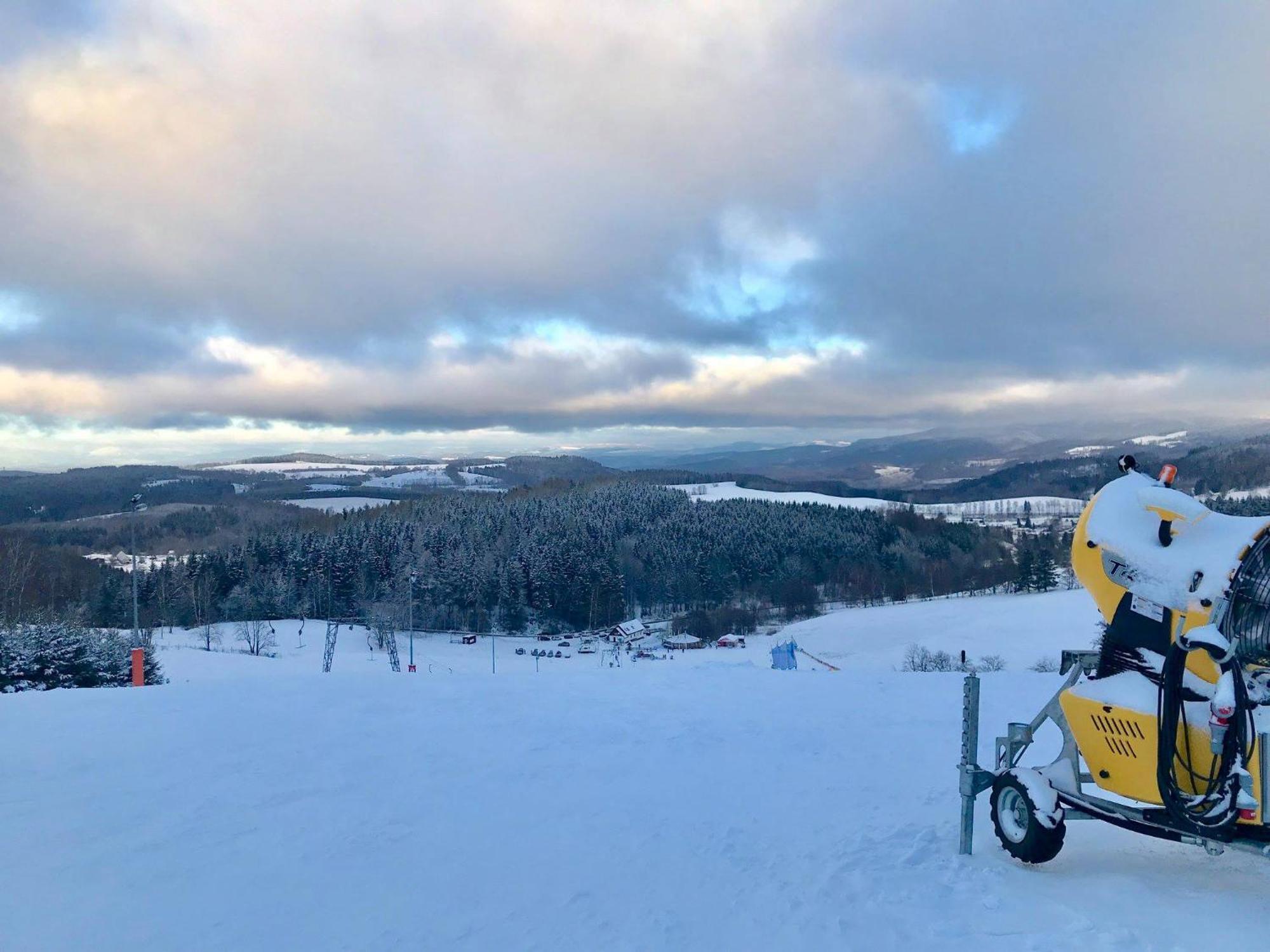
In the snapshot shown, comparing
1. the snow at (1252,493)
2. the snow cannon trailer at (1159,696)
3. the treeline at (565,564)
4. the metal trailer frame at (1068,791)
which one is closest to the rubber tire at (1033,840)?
the snow cannon trailer at (1159,696)

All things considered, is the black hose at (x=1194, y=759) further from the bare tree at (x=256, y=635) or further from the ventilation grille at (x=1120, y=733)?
the bare tree at (x=256, y=635)

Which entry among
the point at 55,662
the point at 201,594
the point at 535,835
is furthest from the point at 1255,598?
the point at 201,594

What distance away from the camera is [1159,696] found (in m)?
4.51

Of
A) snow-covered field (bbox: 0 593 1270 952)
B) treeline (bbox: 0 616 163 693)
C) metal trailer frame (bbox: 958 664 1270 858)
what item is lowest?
treeline (bbox: 0 616 163 693)

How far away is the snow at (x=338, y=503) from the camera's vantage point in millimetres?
102750

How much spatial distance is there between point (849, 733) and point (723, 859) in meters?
4.23

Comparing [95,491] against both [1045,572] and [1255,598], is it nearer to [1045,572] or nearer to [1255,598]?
[1045,572]

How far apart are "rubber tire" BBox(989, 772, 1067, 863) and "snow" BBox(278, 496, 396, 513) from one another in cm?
9774

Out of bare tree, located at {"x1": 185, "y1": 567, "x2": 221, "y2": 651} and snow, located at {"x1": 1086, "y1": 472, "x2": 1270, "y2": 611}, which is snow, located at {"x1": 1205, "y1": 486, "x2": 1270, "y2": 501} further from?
bare tree, located at {"x1": 185, "y1": 567, "x2": 221, "y2": 651}

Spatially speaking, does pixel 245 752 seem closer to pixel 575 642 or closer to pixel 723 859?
pixel 723 859

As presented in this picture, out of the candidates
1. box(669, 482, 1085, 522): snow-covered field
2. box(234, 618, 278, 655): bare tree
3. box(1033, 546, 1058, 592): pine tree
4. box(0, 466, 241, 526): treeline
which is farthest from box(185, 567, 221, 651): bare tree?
box(1033, 546, 1058, 592): pine tree

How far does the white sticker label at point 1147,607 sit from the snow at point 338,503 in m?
98.2

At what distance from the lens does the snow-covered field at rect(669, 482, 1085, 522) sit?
92138 millimetres

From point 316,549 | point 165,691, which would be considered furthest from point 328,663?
point 316,549
